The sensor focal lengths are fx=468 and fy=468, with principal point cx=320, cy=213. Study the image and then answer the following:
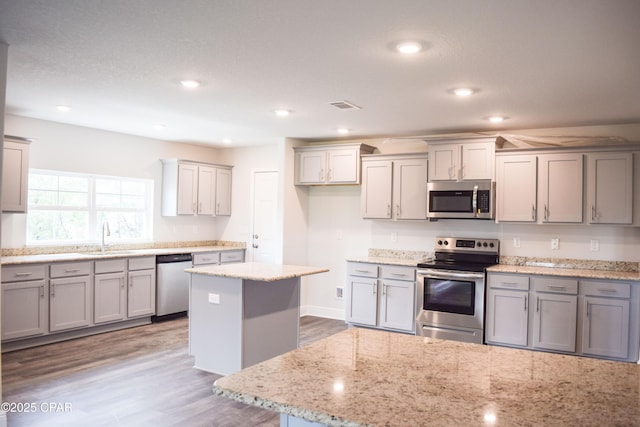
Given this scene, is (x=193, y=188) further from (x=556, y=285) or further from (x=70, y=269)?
(x=556, y=285)

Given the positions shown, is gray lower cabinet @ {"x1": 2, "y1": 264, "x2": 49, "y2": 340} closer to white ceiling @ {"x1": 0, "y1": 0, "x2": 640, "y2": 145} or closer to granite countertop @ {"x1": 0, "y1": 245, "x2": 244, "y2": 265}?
granite countertop @ {"x1": 0, "y1": 245, "x2": 244, "y2": 265}

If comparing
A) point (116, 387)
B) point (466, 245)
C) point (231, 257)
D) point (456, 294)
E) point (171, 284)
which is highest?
point (466, 245)

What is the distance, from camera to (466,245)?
5.44 meters

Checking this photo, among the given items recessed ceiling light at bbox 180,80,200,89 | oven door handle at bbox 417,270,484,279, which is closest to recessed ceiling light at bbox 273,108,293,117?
recessed ceiling light at bbox 180,80,200,89

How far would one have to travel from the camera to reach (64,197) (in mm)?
5633

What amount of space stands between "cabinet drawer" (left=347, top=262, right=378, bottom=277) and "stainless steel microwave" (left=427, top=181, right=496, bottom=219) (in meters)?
0.91

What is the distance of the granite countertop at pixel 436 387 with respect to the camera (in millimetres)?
1224

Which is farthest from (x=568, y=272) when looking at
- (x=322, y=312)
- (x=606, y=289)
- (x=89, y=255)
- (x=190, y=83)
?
(x=89, y=255)

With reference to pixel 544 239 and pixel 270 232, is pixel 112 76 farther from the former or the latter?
pixel 544 239

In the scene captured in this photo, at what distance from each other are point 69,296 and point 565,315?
5044mm

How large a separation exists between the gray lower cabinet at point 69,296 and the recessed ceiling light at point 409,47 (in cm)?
411

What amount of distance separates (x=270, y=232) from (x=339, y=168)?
5.38ft

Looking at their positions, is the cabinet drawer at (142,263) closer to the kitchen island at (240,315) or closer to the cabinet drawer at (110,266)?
the cabinet drawer at (110,266)

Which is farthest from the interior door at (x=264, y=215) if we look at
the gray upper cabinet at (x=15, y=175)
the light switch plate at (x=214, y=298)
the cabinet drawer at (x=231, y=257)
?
the gray upper cabinet at (x=15, y=175)
